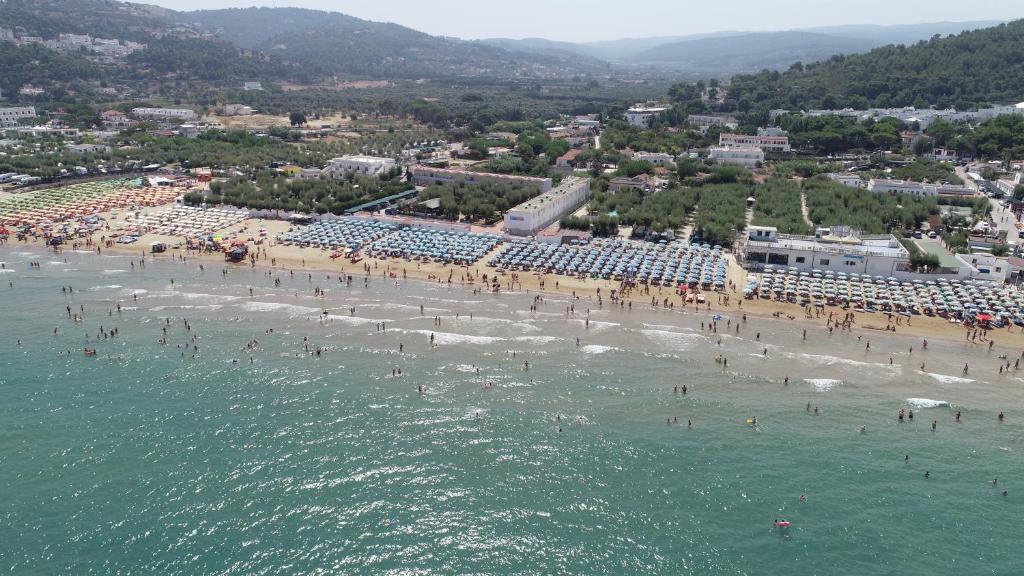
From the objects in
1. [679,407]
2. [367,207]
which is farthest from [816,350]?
[367,207]

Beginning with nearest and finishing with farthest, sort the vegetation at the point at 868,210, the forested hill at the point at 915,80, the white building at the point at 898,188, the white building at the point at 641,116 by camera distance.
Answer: the vegetation at the point at 868,210 → the white building at the point at 898,188 → the forested hill at the point at 915,80 → the white building at the point at 641,116

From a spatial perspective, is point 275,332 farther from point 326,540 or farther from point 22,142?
point 22,142

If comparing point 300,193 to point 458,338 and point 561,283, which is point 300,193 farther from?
point 458,338

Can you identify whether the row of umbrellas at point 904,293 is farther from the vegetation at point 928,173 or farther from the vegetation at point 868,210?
the vegetation at point 928,173

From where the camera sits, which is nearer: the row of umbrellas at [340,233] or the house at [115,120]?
the row of umbrellas at [340,233]

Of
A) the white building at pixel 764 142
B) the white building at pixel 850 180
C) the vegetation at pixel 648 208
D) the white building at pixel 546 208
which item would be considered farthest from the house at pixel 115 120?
the white building at pixel 850 180

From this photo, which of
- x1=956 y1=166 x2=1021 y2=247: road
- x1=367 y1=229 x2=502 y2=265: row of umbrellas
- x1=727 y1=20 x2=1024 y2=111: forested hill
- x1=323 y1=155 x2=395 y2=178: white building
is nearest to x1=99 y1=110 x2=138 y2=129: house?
x1=323 y1=155 x2=395 y2=178: white building

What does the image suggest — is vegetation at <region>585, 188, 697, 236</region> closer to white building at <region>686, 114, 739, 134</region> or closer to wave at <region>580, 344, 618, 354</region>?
wave at <region>580, 344, 618, 354</region>
